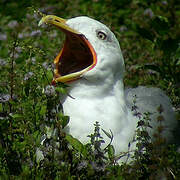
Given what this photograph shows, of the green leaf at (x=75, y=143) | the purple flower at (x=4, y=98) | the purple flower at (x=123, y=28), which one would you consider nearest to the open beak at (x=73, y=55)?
the purple flower at (x=4, y=98)

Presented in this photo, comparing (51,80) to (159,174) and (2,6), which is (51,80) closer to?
(159,174)

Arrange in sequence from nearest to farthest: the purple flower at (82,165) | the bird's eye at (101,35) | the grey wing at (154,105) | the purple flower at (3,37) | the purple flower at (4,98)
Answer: the purple flower at (82,165), the purple flower at (4,98), the bird's eye at (101,35), the grey wing at (154,105), the purple flower at (3,37)

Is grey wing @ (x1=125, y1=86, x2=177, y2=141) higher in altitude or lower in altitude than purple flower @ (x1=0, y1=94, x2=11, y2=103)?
lower

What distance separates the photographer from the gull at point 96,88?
131 inches

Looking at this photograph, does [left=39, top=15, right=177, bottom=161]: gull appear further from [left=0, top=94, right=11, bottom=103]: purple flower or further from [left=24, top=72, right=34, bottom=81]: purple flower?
[left=0, top=94, right=11, bottom=103]: purple flower

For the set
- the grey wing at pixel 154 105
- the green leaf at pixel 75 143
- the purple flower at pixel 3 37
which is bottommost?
the purple flower at pixel 3 37

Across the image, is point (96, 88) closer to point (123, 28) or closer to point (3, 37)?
point (3, 37)

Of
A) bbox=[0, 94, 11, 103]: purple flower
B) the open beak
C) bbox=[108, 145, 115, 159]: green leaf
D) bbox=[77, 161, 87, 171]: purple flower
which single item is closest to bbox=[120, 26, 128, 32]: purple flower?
the open beak

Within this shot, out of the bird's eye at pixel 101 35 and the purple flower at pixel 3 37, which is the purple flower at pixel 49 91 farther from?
the purple flower at pixel 3 37

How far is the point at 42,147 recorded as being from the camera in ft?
9.83

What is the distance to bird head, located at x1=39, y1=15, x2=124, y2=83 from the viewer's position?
134 inches

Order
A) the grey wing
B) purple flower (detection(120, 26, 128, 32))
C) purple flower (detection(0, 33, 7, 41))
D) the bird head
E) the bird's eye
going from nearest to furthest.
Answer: the bird head → the bird's eye → the grey wing → purple flower (detection(0, 33, 7, 41)) → purple flower (detection(120, 26, 128, 32))

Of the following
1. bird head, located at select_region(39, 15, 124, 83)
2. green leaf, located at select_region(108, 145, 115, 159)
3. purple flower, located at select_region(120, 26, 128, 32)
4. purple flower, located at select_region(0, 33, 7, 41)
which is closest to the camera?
green leaf, located at select_region(108, 145, 115, 159)

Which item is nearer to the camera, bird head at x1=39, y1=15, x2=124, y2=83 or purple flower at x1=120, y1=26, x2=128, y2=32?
bird head at x1=39, y1=15, x2=124, y2=83
